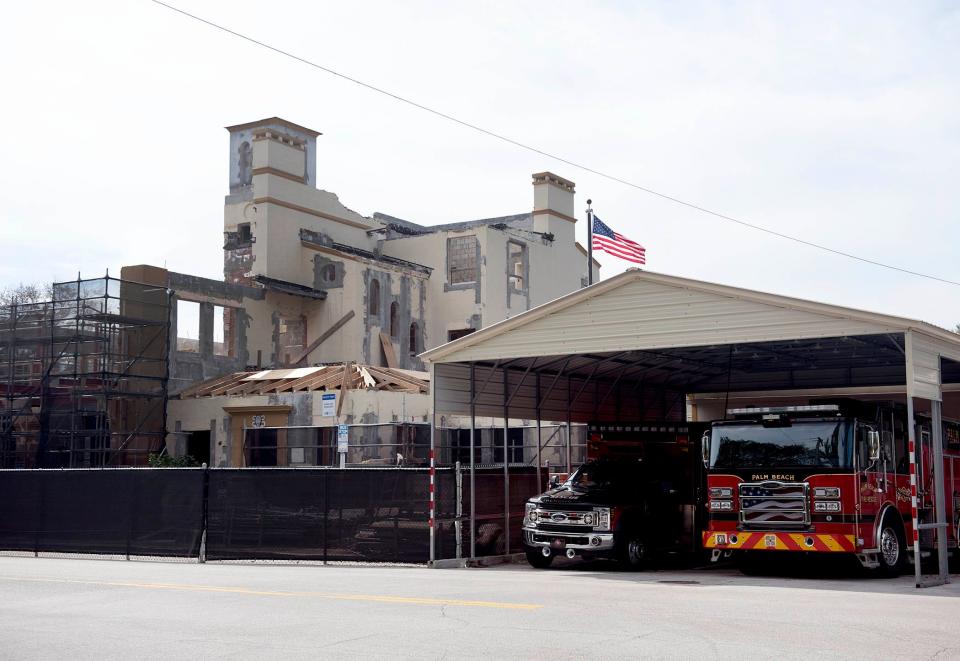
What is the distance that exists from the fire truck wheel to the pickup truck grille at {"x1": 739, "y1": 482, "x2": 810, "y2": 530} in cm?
149

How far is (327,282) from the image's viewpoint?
49.3 meters

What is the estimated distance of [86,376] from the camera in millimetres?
38844

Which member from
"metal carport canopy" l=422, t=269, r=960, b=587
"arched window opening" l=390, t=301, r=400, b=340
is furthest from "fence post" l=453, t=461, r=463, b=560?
"arched window opening" l=390, t=301, r=400, b=340

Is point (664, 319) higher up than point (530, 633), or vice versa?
point (664, 319)

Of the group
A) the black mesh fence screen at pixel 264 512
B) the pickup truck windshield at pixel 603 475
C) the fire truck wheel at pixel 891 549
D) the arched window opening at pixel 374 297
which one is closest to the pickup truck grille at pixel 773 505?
the fire truck wheel at pixel 891 549

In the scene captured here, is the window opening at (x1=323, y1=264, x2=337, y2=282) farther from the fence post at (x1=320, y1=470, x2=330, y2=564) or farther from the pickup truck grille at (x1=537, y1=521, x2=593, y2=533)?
the pickup truck grille at (x1=537, y1=521, x2=593, y2=533)

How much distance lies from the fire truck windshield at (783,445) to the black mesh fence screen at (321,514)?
19.0 feet

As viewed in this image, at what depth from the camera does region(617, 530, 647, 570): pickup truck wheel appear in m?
20.1

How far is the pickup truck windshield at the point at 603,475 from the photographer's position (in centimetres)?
2098

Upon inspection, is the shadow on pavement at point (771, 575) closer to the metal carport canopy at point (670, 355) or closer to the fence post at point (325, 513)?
the metal carport canopy at point (670, 355)

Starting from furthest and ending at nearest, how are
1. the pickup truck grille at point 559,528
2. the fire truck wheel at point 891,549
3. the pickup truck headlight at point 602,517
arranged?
the pickup truck grille at point 559,528, the pickup truck headlight at point 602,517, the fire truck wheel at point 891,549

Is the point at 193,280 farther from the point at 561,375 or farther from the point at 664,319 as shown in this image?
the point at 664,319

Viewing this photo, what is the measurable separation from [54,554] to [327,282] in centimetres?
2521

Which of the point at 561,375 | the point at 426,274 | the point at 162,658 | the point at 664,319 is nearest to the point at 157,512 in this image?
the point at 561,375
